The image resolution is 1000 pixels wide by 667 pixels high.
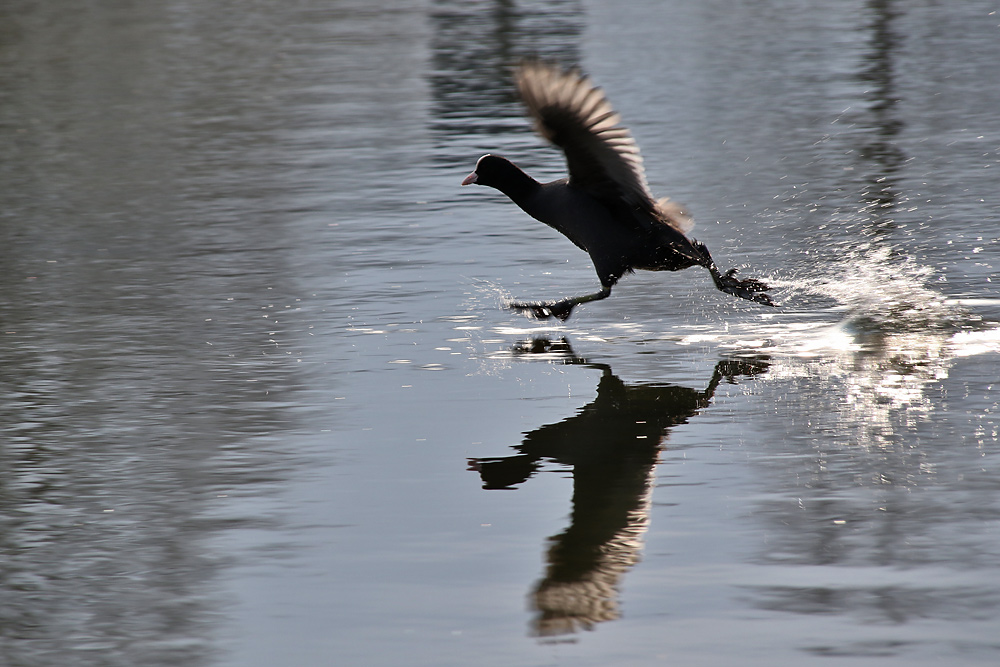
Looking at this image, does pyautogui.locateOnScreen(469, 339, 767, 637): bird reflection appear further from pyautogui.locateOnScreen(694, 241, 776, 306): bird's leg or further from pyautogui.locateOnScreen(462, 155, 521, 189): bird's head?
pyautogui.locateOnScreen(462, 155, 521, 189): bird's head

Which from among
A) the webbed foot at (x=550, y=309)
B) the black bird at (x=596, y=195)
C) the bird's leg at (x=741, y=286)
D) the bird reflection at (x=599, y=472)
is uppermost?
the black bird at (x=596, y=195)

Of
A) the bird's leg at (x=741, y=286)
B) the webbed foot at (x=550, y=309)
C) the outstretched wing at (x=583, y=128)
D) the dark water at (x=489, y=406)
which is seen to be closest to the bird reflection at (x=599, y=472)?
the dark water at (x=489, y=406)

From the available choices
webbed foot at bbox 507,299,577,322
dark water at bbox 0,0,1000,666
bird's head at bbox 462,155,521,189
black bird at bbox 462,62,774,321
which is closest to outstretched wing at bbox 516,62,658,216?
black bird at bbox 462,62,774,321

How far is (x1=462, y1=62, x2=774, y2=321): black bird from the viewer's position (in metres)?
6.66

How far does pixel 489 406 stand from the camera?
19.5 ft

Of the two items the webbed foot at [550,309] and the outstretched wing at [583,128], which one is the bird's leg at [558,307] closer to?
the webbed foot at [550,309]

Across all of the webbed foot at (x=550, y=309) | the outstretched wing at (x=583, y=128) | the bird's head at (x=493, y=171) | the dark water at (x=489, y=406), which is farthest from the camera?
the bird's head at (x=493, y=171)

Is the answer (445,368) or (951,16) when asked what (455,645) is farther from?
(951,16)

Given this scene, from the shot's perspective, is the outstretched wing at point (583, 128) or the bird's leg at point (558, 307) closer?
the outstretched wing at point (583, 128)

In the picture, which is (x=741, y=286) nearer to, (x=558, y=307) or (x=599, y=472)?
(x=558, y=307)

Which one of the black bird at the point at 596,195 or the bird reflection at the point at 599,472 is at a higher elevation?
the black bird at the point at 596,195

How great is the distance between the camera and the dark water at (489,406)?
3.95 metres

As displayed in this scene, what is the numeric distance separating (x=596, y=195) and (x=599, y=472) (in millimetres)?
2241

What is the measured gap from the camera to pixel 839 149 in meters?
11.7
